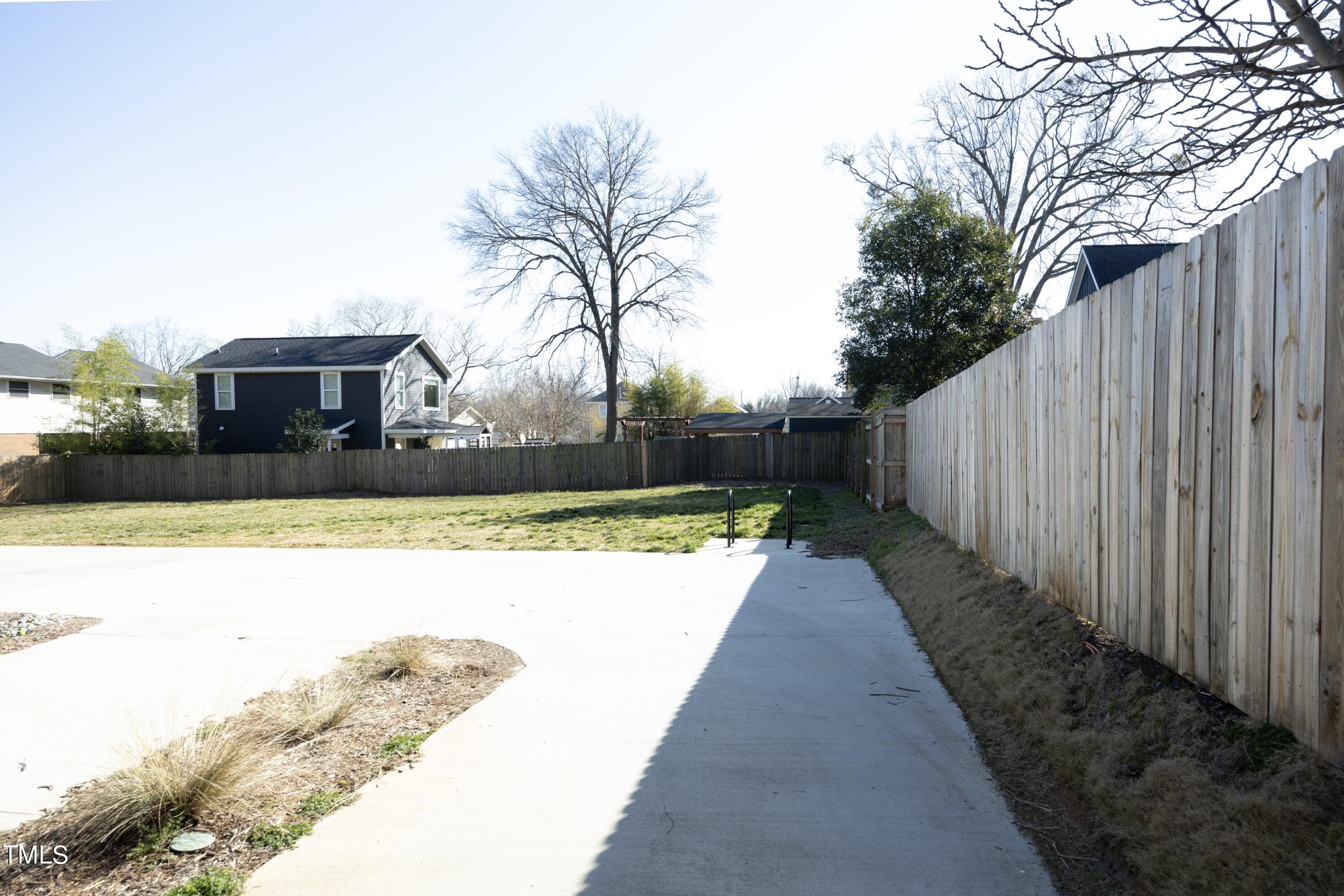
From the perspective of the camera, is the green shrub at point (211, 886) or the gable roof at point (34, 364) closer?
the green shrub at point (211, 886)

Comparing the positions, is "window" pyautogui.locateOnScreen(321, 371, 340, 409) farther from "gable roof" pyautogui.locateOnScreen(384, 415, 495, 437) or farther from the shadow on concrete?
the shadow on concrete

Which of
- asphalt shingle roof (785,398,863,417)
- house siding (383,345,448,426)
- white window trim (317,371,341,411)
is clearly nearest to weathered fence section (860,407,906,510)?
house siding (383,345,448,426)

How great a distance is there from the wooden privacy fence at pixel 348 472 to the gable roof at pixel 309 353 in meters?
4.87

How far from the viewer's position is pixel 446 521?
16578 mm

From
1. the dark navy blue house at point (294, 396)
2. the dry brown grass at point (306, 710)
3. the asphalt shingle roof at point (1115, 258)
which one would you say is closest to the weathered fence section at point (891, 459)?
the asphalt shingle roof at point (1115, 258)

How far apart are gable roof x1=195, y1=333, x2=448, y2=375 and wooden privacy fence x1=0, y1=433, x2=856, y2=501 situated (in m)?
4.87

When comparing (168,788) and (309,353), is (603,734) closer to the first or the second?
(168,788)

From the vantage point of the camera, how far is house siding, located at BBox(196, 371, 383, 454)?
101 ft

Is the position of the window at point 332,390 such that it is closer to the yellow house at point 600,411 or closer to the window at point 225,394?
the window at point 225,394

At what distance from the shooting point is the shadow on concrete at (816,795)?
2.83 m

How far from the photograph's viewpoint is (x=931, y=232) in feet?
67.8

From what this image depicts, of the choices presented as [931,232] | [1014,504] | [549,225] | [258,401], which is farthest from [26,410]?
[1014,504]

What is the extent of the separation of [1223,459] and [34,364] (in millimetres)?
40095

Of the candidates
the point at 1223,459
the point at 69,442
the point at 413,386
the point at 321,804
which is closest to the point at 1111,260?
the point at 1223,459
